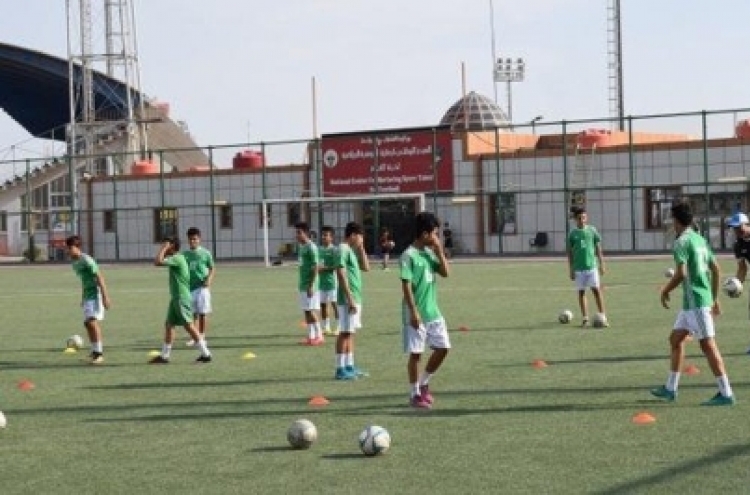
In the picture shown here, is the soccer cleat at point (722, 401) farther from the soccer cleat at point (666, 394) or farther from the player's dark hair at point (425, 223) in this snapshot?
the player's dark hair at point (425, 223)

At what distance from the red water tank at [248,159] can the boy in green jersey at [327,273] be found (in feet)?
153

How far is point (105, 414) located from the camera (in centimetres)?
1285

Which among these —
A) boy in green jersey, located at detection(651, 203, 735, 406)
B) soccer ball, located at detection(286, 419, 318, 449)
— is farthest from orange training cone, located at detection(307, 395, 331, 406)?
boy in green jersey, located at detection(651, 203, 735, 406)

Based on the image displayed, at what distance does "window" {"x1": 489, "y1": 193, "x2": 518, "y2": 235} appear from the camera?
61.2 meters

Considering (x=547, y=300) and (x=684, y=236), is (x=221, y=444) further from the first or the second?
(x=547, y=300)

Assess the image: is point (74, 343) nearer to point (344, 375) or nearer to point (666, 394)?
point (344, 375)

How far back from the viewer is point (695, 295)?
1217 cm

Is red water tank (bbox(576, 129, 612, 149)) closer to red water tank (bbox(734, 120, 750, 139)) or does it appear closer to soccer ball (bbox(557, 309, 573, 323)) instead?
red water tank (bbox(734, 120, 750, 139))

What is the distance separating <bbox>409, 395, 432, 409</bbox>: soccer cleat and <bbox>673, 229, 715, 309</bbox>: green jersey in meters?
2.54

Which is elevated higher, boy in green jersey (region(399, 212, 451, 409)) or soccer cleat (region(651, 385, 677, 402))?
boy in green jersey (region(399, 212, 451, 409))

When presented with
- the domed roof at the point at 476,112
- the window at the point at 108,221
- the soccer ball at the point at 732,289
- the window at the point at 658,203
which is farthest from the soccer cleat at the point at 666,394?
the domed roof at the point at 476,112

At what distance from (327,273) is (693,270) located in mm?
8828

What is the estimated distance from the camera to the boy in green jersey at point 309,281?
64.1 feet

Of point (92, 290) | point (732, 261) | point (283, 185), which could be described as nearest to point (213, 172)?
point (283, 185)
